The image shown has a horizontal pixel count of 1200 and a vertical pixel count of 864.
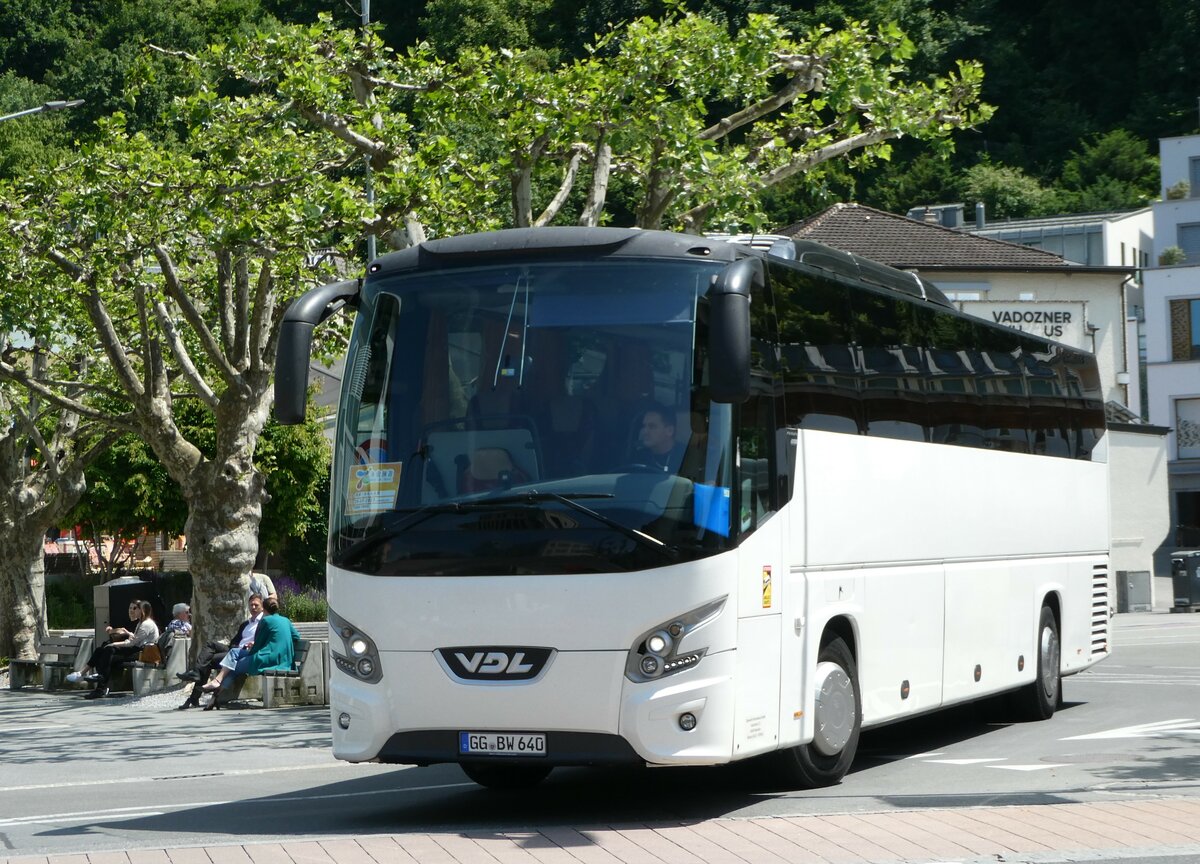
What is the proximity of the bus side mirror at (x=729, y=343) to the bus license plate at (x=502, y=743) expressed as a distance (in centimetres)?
203

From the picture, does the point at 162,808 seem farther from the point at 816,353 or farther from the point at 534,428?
the point at 816,353

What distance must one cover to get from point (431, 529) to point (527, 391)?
902mm

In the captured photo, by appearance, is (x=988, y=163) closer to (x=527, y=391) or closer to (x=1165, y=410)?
(x=1165, y=410)

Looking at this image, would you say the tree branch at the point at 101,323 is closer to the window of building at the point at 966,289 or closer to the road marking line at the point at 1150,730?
the road marking line at the point at 1150,730

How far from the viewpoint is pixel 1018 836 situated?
28.5ft

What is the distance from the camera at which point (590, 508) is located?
9.16m

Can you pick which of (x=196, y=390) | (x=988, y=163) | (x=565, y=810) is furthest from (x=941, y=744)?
(x=988, y=163)

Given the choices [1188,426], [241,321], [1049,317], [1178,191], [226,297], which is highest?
[1178,191]

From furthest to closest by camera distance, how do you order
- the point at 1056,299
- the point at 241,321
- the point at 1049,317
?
the point at 1056,299, the point at 1049,317, the point at 241,321

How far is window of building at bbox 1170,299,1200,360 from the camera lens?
63000mm

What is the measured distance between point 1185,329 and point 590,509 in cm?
5818

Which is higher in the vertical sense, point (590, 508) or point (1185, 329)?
point (1185, 329)

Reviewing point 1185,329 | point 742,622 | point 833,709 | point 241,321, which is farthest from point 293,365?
point 1185,329

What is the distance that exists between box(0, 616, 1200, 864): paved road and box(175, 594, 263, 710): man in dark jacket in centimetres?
434
